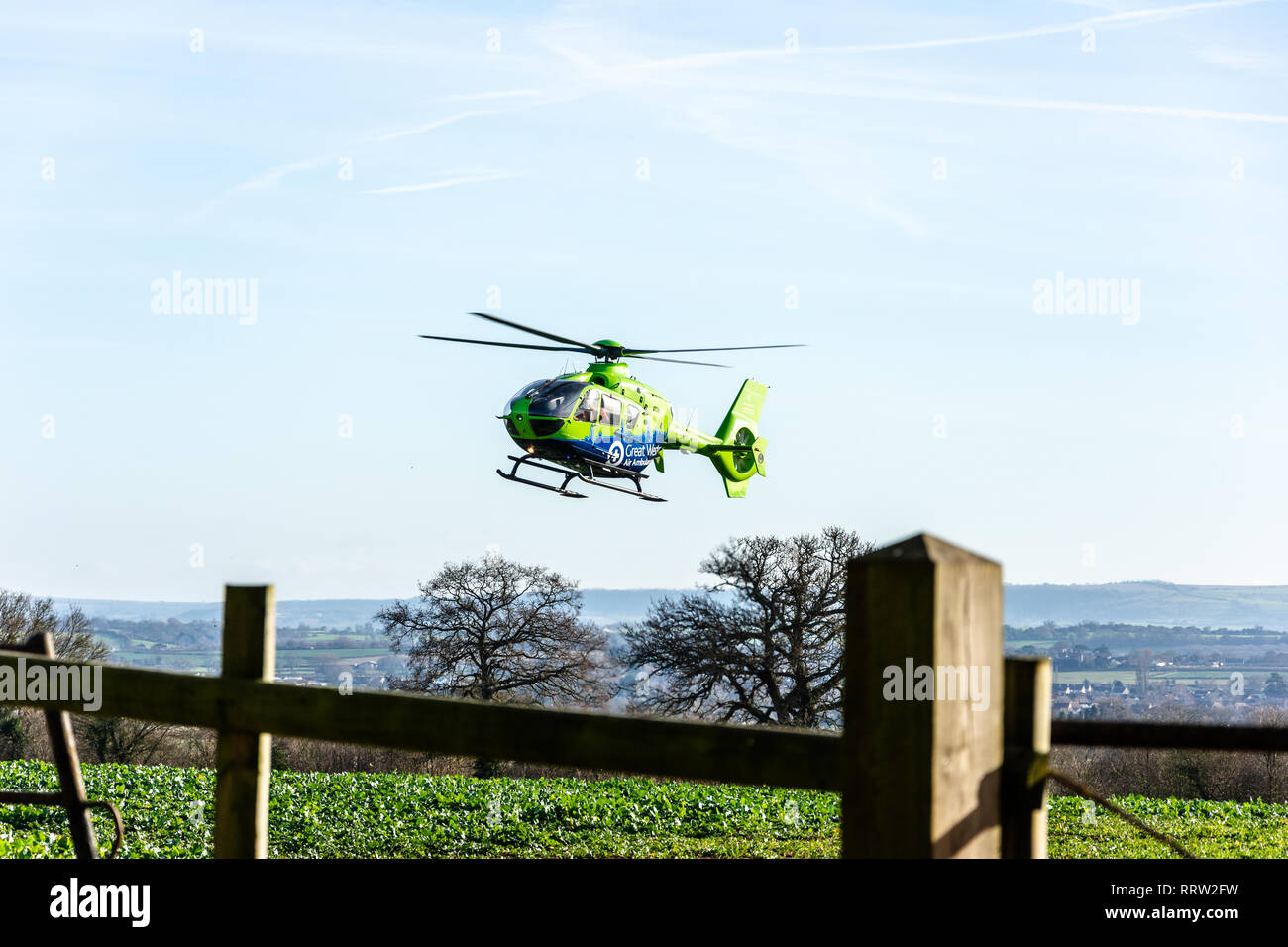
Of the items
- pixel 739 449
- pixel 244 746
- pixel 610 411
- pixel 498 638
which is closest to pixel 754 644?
pixel 739 449

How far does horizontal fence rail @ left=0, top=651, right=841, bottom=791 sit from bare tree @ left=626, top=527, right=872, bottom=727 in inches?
1561

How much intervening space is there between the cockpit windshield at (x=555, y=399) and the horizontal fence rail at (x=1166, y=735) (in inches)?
1049

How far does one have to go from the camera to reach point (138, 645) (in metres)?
87.9

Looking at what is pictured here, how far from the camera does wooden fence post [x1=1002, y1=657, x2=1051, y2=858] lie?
2.44 m

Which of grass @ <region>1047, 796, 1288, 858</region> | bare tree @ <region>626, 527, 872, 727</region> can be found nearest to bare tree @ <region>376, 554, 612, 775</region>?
bare tree @ <region>626, 527, 872, 727</region>

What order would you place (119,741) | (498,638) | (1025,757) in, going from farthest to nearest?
(498,638)
(119,741)
(1025,757)

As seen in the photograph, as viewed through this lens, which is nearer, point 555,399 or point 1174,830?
point 1174,830

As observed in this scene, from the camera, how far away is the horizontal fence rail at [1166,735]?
2.87 metres

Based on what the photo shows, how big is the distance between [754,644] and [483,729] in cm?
4287

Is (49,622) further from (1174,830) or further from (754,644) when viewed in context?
(1174,830)

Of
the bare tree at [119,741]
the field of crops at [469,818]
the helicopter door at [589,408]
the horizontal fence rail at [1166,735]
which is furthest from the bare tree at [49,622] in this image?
the horizontal fence rail at [1166,735]

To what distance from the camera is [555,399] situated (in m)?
29.5

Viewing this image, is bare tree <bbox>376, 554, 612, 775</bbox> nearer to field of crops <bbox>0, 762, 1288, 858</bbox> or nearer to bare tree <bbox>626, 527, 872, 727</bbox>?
bare tree <bbox>626, 527, 872, 727</bbox>
